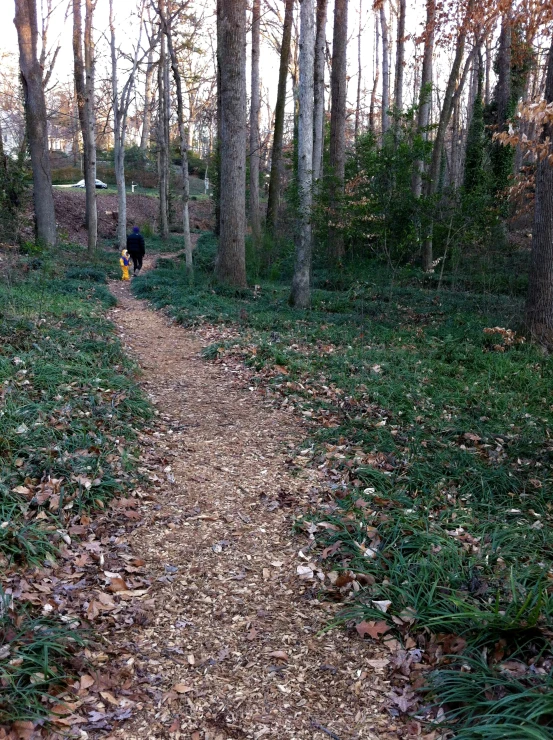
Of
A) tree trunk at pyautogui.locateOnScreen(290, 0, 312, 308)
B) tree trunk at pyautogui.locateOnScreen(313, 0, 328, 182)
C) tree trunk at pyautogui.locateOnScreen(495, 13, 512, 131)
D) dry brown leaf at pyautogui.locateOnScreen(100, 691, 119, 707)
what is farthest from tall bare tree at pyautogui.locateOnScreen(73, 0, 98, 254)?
dry brown leaf at pyautogui.locateOnScreen(100, 691, 119, 707)

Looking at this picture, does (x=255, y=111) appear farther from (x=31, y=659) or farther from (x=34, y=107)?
(x=31, y=659)

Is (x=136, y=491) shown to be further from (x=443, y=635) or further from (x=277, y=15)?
(x=277, y=15)

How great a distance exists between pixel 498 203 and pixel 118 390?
1249cm

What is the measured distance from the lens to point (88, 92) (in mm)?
18812

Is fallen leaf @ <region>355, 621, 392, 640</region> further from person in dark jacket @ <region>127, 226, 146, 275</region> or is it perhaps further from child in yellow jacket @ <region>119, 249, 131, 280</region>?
person in dark jacket @ <region>127, 226, 146, 275</region>

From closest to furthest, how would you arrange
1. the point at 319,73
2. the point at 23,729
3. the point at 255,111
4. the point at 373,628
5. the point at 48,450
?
the point at 23,729 < the point at 373,628 < the point at 48,450 < the point at 319,73 < the point at 255,111

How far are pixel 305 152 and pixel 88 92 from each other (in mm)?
11385

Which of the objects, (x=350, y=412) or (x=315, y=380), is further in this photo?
(x=315, y=380)

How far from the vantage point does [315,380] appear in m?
7.69

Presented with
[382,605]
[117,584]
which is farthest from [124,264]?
[382,605]

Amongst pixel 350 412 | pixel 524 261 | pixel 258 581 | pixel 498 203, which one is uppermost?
pixel 498 203

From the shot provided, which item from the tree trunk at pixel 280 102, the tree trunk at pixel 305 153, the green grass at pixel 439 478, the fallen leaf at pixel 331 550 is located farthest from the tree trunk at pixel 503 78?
the fallen leaf at pixel 331 550

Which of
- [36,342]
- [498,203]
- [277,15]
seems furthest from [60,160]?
[36,342]

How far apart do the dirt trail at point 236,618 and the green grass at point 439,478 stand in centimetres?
29
